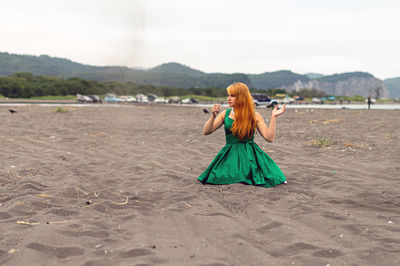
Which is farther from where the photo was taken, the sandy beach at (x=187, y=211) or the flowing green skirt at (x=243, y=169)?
the flowing green skirt at (x=243, y=169)

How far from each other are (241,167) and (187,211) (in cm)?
162

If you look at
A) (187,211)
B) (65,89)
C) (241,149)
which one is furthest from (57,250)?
(65,89)

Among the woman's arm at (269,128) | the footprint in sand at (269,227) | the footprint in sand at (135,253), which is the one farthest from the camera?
the woman's arm at (269,128)

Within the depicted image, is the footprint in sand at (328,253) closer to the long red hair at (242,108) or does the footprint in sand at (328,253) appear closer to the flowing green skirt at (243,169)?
the flowing green skirt at (243,169)

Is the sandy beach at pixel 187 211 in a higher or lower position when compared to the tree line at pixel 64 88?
lower

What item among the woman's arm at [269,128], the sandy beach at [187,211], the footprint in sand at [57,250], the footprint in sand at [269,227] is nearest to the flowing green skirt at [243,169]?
the sandy beach at [187,211]

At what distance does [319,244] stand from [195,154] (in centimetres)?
569

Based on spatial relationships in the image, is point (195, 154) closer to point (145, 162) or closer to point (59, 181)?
point (145, 162)

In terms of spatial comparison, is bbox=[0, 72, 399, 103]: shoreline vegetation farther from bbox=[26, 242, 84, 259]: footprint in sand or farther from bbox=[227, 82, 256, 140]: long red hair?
bbox=[26, 242, 84, 259]: footprint in sand

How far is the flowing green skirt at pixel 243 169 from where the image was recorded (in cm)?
565

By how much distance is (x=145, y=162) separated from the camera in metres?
7.75

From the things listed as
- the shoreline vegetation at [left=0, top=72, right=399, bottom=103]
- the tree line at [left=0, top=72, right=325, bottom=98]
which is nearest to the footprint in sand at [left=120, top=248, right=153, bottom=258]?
the shoreline vegetation at [left=0, top=72, right=399, bottom=103]

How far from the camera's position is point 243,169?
5707 mm

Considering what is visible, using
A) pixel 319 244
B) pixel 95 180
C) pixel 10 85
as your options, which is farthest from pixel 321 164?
pixel 10 85
